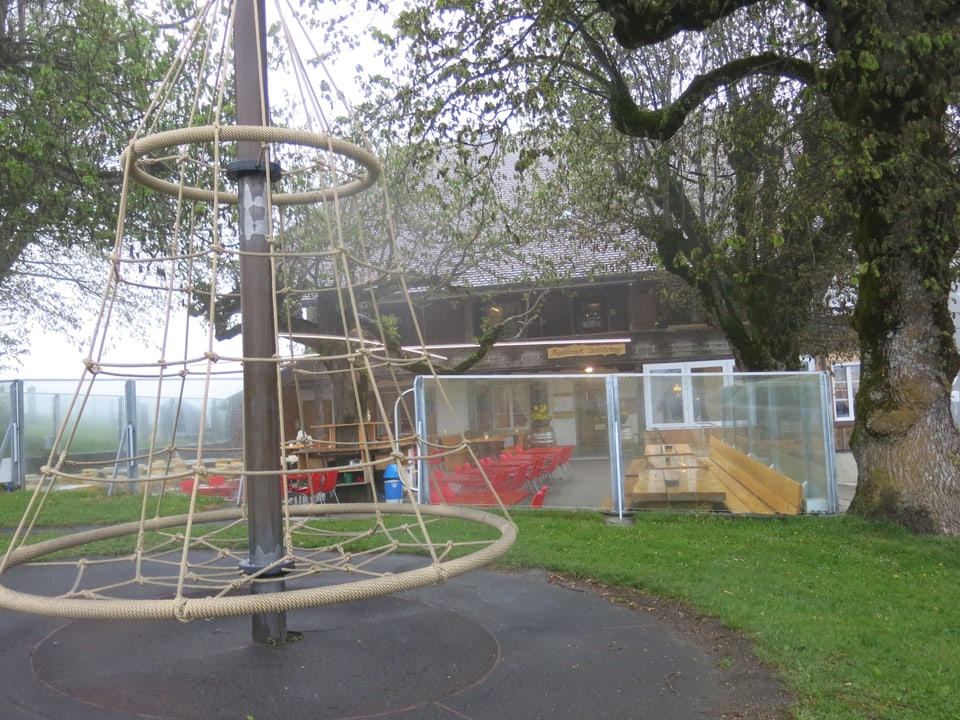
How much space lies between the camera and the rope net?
3623 mm

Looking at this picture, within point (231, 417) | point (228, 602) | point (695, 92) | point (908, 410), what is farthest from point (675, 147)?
point (228, 602)

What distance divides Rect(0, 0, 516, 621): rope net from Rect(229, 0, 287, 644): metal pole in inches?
1.2

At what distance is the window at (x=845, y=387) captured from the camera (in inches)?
973

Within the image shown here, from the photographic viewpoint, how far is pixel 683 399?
36.1ft

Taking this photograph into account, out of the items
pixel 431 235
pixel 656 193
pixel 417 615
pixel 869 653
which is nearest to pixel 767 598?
pixel 869 653

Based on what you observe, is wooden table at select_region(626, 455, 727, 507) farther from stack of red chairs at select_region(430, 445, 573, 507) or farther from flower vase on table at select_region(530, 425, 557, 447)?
flower vase on table at select_region(530, 425, 557, 447)

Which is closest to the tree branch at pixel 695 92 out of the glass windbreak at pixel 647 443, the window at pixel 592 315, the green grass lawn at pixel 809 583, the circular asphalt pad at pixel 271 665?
the glass windbreak at pixel 647 443

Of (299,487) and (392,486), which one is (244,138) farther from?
(392,486)

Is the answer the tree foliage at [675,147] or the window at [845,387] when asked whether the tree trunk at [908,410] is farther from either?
the window at [845,387]

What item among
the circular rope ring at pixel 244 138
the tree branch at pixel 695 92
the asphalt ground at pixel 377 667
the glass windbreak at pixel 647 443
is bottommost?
the asphalt ground at pixel 377 667

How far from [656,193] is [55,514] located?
10.5m

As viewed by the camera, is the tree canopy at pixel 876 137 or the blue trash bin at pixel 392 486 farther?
the blue trash bin at pixel 392 486

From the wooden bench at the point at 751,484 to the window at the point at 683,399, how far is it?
442mm

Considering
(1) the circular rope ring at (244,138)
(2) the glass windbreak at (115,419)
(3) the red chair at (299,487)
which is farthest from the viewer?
(2) the glass windbreak at (115,419)
